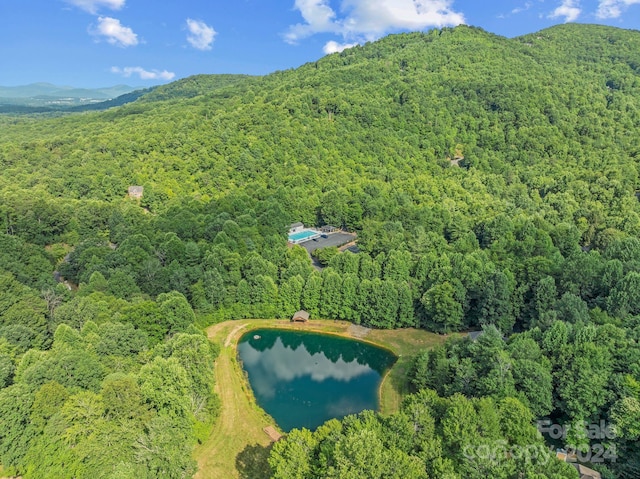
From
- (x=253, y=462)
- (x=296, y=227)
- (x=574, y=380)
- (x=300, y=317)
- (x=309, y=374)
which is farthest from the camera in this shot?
(x=296, y=227)

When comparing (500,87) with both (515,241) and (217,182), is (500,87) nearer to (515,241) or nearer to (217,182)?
(515,241)

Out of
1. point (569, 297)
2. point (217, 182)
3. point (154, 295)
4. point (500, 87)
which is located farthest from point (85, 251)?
point (500, 87)

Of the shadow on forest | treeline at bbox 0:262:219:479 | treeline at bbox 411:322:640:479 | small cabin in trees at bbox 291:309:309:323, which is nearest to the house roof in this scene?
small cabin in trees at bbox 291:309:309:323

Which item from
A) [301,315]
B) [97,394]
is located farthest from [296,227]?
[97,394]

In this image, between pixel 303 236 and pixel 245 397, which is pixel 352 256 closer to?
pixel 303 236

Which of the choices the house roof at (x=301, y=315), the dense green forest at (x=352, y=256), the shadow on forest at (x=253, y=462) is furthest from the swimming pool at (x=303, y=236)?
the shadow on forest at (x=253, y=462)
